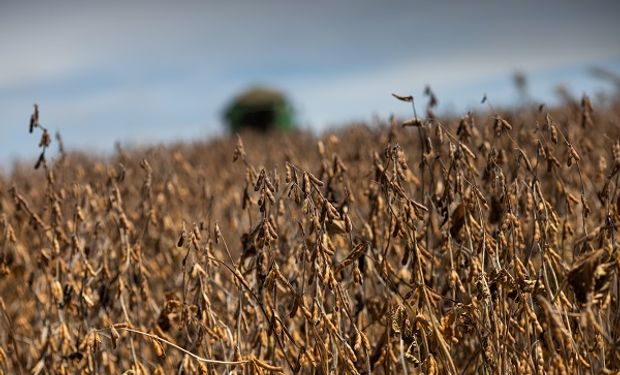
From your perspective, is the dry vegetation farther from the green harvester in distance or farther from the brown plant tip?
the green harvester in distance

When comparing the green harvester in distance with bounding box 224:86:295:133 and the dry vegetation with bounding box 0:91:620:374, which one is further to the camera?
the green harvester in distance with bounding box 224:86:295:133

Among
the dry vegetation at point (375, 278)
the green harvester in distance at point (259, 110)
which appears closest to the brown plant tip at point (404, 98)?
the dry vegetation at point (375, 278)

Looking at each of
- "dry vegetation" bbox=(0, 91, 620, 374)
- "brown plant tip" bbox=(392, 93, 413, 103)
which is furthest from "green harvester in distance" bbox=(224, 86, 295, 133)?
"brown plant tip" bbox=(392, 93, 413, 103)

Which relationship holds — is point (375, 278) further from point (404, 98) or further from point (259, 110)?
point (259, 110)

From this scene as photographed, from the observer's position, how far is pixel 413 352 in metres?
2.01

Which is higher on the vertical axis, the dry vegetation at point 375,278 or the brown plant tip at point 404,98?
the brown plant tip at point 404,98

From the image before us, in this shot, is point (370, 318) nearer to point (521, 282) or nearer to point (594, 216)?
point (521, 282)

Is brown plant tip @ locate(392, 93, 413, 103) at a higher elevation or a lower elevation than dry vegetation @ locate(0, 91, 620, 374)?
higher

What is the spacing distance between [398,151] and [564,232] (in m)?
0.68

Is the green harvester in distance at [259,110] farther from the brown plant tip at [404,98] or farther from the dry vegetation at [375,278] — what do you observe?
the brown plant tip at [404,98]

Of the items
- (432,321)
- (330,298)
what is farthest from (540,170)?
(432,321)

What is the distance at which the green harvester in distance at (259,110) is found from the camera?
2139 centimetres

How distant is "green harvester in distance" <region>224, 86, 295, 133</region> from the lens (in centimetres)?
2139

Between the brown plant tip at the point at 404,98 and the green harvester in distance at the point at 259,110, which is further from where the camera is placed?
the green harvester in distance at the point at 259,110
